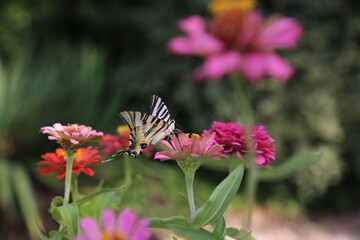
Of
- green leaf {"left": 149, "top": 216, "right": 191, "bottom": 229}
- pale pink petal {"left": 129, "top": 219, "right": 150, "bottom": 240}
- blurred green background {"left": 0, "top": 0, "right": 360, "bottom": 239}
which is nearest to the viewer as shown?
pale pink petal {"left": 129, "top": 219, "right": 150, "bottom": 240}

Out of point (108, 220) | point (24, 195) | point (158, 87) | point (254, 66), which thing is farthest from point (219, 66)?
point (158, 87)

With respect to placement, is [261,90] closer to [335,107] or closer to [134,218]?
[335,107]

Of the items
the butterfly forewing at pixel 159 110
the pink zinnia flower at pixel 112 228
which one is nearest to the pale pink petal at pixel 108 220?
the pink zinnia flower at pixel 112 228

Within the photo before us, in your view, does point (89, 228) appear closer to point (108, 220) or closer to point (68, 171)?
point (108, 220)

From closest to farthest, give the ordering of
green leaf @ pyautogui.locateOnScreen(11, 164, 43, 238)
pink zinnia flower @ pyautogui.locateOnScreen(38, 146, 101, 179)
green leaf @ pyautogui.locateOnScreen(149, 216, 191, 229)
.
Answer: green leaf @ pyautogui.locateOnScreen(149, 216, 191, 229)
pink zinnia flower @ pyautogui.locateOnScreen(38, 146, 101, 179)
green leaf @ pyautogui.locateOnScreen(11, 164, 43, 238)

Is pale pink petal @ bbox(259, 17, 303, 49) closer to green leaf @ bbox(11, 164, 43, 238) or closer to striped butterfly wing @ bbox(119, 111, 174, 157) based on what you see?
striped butterfly wing @ bbox(119, 111, 174, 157)

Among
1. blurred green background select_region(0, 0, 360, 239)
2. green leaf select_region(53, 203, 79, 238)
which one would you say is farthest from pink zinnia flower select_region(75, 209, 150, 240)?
blurred green background select_region(0, 0, 360, 239)
